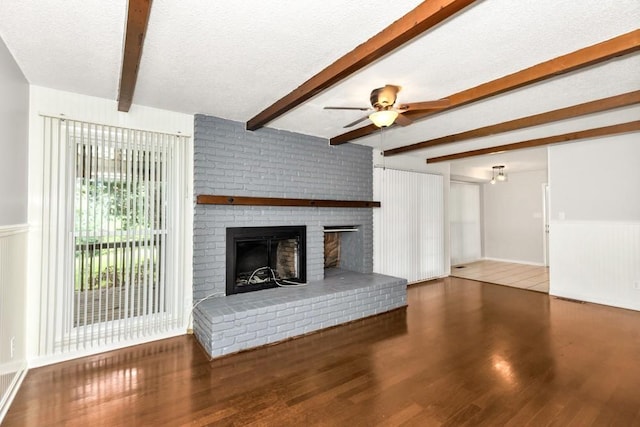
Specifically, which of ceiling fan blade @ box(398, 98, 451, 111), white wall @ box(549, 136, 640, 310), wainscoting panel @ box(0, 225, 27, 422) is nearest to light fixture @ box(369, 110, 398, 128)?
ceiling fan blade @ box(398, 98, 451, 111)

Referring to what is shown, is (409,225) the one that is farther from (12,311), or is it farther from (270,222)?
(12,311)

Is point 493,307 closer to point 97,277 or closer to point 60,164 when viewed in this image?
point 97,277

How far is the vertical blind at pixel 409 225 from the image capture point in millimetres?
5113

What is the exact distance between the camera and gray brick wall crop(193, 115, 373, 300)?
340 cm

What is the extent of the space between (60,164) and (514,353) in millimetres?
4529

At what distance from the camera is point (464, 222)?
789cm

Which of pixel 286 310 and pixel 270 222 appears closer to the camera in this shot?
pixel 286 310

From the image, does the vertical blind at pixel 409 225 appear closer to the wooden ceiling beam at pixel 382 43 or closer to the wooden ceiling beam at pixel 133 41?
the wooden ceiling beam at pixel 382 43

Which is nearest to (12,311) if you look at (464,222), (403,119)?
(403,119)

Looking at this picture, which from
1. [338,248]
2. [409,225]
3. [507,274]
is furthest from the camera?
[507,274]

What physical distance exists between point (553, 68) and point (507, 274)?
520 centimetres

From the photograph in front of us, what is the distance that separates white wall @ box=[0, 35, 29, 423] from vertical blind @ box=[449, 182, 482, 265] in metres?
7.62

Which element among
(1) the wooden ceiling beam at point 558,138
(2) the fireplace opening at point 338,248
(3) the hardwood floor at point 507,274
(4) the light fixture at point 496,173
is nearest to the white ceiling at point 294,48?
(1) the wooden ceiling beam at point 558,138

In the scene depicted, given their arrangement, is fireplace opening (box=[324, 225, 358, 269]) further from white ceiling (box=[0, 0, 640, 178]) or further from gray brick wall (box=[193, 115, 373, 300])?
white ceiling (box=[0, 0, 640, 178])
